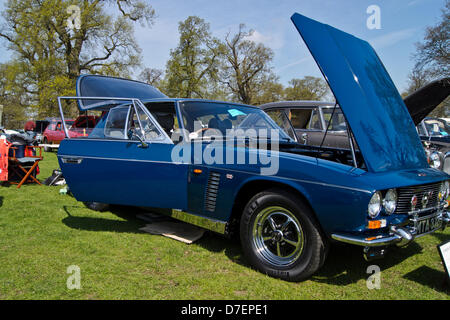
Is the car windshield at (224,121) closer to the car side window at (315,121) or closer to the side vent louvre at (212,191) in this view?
the side vent louvre at (212,191)

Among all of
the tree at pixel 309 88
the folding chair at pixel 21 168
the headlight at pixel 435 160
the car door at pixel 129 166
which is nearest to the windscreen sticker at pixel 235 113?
the car door at pixel 129 166

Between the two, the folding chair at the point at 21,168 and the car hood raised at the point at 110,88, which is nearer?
the car hood raised at the point at 110,88

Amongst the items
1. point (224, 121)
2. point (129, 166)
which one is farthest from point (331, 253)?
point (129, 166)

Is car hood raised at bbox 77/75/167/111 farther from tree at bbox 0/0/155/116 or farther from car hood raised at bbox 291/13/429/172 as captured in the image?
tree at bbox 0/0/155/116

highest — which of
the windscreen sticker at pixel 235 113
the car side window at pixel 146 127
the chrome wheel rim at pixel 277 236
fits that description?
the windscreen sticker at pixel 235 113

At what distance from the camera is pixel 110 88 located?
567cm

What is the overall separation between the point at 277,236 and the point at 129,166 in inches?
74.5

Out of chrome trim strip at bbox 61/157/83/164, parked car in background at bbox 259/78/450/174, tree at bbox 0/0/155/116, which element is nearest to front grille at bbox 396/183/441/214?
parked car in background at bbox 259/78/450/174

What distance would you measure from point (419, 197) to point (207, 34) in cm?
3025

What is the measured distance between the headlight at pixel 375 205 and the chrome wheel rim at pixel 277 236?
592 millimetres

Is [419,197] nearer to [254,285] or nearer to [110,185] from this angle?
[254,285]

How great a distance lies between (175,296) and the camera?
8.56 feet

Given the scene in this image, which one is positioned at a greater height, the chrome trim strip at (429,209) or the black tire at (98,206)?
the chrome trim strip at (429,209)

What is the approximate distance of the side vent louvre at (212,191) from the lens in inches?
129
